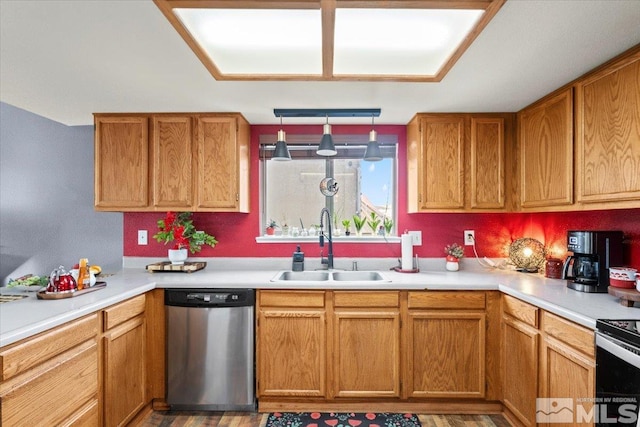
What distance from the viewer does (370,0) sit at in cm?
127

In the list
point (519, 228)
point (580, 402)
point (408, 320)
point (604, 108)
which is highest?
point (604, 108)

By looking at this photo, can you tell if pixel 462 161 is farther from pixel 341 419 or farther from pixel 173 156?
pixel 173 156

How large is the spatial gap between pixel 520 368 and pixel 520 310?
1.14 ft

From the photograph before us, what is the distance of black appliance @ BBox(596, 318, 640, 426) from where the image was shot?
1.21m

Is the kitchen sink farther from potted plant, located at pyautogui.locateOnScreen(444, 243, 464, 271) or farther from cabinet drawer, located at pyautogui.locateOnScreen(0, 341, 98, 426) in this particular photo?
cabinet drawer, located at pyautogui.locateOnScreen(0, 341, 98, 426)

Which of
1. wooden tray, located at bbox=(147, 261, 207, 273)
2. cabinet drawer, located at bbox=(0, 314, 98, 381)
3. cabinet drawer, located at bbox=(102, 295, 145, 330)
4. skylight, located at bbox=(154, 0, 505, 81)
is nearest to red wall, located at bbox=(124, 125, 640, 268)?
wooden tray, located at bbox=(147, 261, 207, 273)

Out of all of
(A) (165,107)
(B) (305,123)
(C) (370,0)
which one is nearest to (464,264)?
(B) (305,123)

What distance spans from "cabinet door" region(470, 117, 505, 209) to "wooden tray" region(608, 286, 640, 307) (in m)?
1.01

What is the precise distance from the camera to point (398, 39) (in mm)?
1576

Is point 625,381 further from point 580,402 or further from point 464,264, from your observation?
point 464,264

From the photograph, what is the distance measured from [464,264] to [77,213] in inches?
146

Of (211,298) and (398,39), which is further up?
(398,39)

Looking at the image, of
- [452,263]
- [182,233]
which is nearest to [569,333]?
[452,263]

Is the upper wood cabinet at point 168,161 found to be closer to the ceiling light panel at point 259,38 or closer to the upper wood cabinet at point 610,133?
the ceiling light panel at point 259,38
